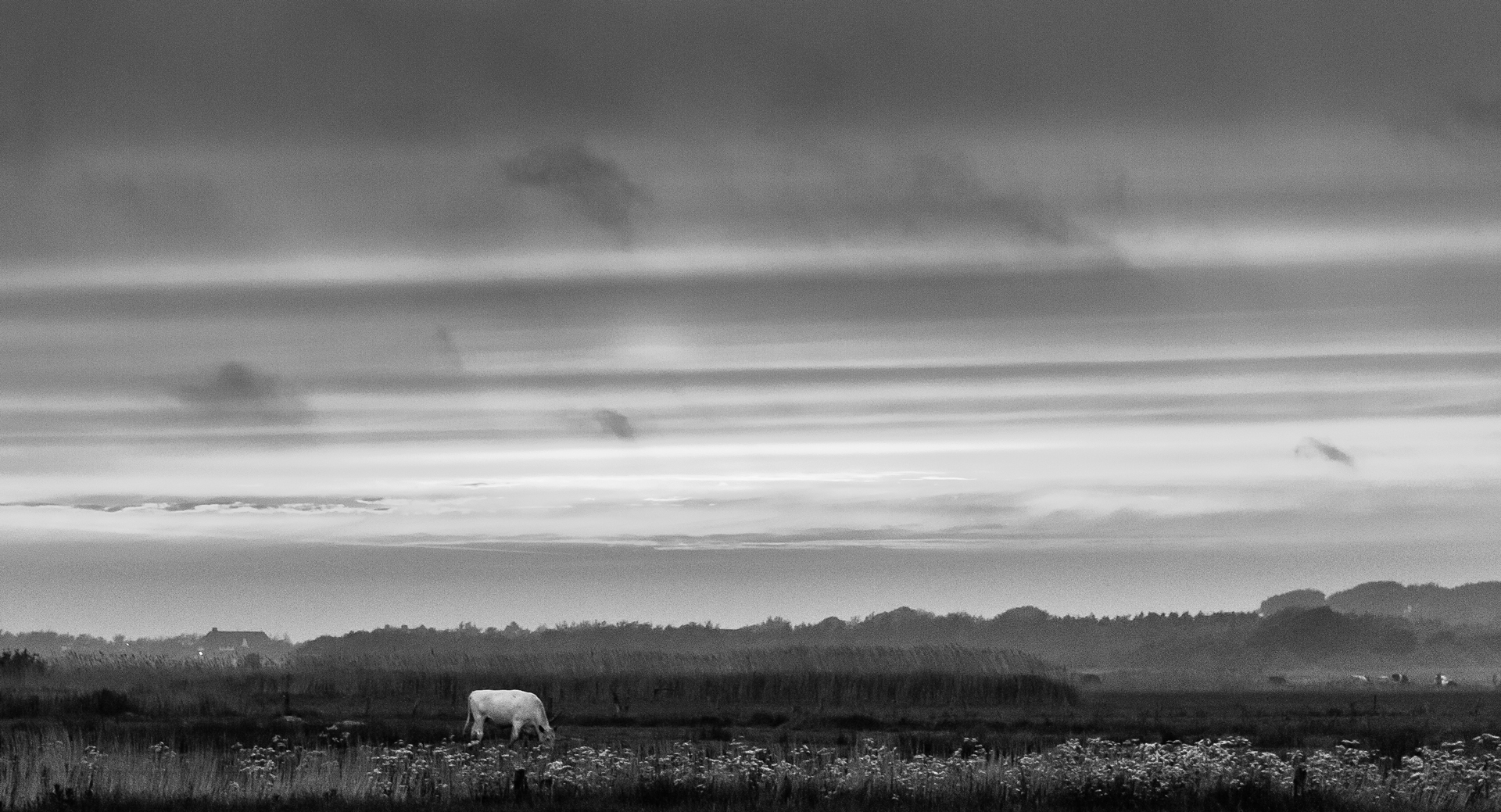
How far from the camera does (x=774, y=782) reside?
23.8 m

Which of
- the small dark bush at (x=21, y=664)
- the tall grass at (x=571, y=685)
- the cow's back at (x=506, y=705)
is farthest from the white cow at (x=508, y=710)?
the small dark bush at (x=21, y=664)

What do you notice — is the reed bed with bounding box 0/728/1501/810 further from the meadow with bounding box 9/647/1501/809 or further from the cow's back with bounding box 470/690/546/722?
the cow's back with bounding box 470/690/546/722

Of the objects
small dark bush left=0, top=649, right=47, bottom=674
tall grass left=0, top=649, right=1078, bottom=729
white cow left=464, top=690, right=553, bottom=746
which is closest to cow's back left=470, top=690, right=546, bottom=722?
white cow left=464, top=690, right=553, bottom=746

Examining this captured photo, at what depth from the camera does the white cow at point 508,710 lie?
35.9 m

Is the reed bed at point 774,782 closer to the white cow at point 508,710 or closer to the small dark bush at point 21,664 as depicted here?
the white cow at point 508,710

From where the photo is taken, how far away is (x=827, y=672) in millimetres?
56812

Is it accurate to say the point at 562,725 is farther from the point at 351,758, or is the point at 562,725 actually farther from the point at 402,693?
the point at 351,758

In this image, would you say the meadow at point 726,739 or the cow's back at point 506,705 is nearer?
the meadow at point 726,739

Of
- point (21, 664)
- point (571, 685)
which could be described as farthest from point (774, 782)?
point (21, 664)

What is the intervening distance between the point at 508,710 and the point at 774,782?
13.6 metres

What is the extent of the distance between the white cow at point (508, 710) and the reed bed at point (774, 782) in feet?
33.2

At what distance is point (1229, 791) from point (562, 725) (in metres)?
23.6

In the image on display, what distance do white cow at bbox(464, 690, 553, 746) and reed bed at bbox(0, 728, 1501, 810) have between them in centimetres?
1013

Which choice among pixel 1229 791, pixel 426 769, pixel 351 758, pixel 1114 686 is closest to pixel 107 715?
pixel 351 758
